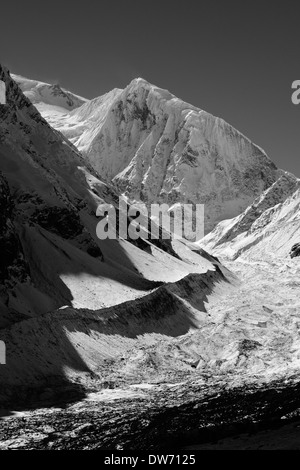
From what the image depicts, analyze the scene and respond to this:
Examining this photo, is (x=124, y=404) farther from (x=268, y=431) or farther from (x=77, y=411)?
(x=268, y=431)

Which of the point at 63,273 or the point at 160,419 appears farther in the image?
the point at 63,273

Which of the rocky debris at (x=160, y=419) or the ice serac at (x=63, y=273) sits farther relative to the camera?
the ice serac at (x=63, y=273)

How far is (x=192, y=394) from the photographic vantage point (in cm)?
6178

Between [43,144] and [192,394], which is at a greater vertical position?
[43,144]

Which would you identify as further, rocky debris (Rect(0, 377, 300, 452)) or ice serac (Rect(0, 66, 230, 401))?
ice serac (Rect(0, 66, 230, 401))

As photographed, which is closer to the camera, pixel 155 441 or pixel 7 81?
pixel 155 441

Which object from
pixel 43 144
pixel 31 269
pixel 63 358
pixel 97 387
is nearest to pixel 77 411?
pixel 97 387

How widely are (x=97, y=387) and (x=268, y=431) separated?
78.5ft

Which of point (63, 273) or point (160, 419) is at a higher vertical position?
point (63, 273)

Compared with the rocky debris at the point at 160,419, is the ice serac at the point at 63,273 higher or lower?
higher

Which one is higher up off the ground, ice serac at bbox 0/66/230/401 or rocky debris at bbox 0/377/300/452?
ice serac at bbox 0/66/230/401
